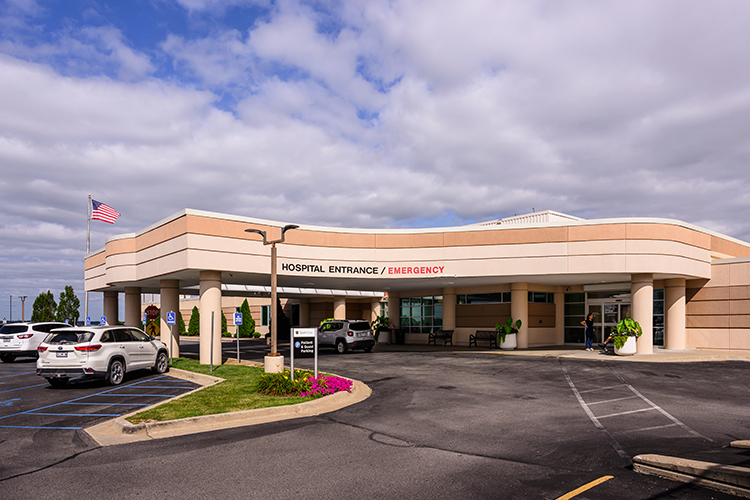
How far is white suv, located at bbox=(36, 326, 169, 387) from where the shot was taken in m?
15.7

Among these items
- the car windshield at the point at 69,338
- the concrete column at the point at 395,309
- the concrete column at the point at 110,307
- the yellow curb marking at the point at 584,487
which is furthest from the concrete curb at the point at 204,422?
the concrete column at the point at 110,307

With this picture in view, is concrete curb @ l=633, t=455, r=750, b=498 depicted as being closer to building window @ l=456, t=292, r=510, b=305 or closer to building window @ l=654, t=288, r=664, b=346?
building window @ l=456, t=292, r=510, b=305

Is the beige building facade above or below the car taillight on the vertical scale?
above

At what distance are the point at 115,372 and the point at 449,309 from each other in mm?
21380

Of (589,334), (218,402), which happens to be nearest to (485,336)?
(589,334)

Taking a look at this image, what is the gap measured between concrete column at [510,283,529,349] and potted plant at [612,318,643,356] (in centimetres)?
582

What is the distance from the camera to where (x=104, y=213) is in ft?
120

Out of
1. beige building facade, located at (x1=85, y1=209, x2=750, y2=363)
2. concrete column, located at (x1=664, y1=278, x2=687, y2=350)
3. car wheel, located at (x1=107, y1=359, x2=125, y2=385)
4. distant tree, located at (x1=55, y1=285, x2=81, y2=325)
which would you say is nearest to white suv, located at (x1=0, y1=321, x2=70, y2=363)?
beige building facade, located at (x1=85, y1=209, x2=750, y2=363)

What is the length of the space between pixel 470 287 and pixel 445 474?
26.2m

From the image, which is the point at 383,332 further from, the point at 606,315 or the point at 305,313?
the point at 305,313

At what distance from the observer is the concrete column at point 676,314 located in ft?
89.6

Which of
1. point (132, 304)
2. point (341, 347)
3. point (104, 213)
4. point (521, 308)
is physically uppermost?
point (104, 213)

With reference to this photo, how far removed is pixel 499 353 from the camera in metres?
26.6

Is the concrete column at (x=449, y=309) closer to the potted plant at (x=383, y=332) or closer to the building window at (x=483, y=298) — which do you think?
the building window at (x=483, y=298)
